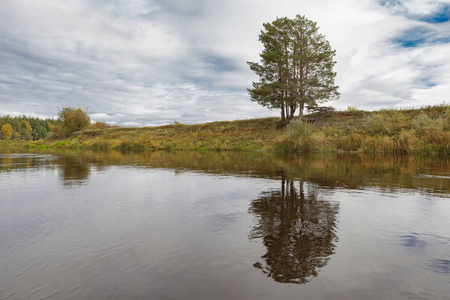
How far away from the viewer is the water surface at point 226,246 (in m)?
2.25

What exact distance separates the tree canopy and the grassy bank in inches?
152

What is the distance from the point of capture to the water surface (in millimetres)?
2254

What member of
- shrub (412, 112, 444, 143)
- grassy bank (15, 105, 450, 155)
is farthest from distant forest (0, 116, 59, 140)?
shrub (412, 112, 444, 143)

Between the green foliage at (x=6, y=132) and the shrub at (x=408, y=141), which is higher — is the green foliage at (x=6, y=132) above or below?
above

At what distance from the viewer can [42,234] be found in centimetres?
356

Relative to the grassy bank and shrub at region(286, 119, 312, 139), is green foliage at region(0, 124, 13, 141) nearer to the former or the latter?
the grassy bank

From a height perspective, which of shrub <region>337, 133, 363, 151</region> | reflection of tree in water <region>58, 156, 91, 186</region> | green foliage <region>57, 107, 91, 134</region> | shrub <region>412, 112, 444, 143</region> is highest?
green foliage <region>57, 107, 91, 134</region>

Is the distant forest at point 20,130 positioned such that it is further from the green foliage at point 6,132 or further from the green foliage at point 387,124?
the green foliage at point 387,124

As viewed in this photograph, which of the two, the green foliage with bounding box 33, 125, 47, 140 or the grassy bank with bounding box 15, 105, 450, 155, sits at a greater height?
the green foliage with bounding box 33, 125, 47, 140

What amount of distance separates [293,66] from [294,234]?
32.0 metres

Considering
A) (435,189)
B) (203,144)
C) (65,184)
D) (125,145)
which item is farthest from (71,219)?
(125,145)

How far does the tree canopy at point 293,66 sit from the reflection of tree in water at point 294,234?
27310 mm

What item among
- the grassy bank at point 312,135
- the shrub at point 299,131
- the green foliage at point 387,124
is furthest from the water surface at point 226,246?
the green foliage at point 387,124

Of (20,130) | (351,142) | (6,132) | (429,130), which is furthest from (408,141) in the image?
(20,130)
